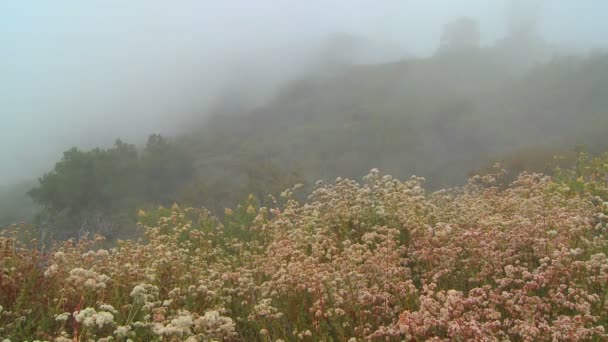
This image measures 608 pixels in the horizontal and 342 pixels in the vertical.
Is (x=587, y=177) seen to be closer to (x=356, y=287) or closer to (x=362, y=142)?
(x=356, y=287)

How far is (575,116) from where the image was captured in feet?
181

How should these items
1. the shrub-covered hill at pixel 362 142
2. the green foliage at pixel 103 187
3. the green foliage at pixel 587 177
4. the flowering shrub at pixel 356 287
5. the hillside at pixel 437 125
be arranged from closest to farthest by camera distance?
the flowering shrub at pixel 356 287
the green foliage at pixel 587 177
the green foliage at pixel 103 187
the shrub-covered hill at pixel 362 142
the hillside at pixel 437 125

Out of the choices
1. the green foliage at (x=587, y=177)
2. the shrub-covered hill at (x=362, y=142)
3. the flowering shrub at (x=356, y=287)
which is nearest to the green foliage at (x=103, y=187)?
the shrub-covered hill at (x=362, y=142)

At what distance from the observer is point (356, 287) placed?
473cm

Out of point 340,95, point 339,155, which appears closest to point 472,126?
point 339,155

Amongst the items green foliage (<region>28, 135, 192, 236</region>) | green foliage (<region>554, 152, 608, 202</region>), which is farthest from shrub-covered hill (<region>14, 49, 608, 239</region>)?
green foliage (<region>554, 152, 608, 202</region>)

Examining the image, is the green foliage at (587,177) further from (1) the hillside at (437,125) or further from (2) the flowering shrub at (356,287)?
(1) the hillside at (437,125)

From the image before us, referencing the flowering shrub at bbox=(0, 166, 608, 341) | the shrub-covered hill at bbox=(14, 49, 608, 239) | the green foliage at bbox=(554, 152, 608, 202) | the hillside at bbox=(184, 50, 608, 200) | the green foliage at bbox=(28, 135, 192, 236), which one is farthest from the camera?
the hillside at bbox=(184, 50, 608, 200)

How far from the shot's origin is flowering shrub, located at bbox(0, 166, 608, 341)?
12.4 feet

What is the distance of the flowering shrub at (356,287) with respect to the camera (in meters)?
3.79

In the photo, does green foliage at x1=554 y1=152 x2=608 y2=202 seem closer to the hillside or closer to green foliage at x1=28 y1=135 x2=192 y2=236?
green foliage at x1=28 y1=135 x2=192 y2=236

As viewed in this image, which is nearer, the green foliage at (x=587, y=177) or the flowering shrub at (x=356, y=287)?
the flowering shrub at (x=356, y=287)

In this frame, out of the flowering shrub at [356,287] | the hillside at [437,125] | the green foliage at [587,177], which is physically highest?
the flowering shrub at [356,287]

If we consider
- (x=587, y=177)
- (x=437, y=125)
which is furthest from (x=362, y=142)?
(x=587, y=177)
